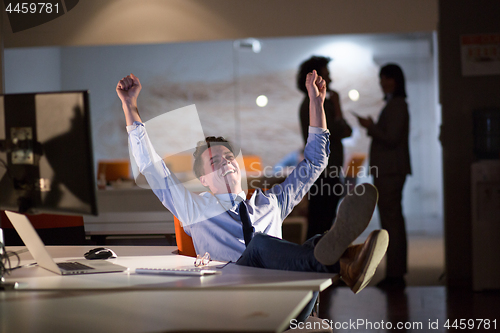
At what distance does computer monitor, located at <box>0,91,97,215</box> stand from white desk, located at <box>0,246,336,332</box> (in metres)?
0.18

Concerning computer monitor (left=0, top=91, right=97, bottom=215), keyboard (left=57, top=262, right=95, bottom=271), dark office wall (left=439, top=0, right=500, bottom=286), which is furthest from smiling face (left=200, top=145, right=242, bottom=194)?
dark office wall (left=439, top=0, right=500, bottom=286)

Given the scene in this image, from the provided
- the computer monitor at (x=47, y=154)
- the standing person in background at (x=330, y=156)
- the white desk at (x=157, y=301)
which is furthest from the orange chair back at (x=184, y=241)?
the standing person in background at (x=330, y=156)

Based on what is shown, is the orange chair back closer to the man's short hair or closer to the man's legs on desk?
the man's short hair

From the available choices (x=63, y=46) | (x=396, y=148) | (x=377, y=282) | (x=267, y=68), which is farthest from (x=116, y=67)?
(x=377, y=282)

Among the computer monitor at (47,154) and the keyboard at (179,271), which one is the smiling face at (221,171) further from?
the computer monitor at (47,154)

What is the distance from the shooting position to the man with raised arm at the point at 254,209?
114 centimetres

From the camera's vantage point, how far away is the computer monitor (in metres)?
1.09

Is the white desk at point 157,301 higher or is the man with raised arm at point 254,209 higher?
the man with raised arm at point 254,209

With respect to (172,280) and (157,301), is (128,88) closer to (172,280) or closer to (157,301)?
(172,280)

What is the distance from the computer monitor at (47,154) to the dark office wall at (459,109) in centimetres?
291

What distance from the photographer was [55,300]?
3.24 feet

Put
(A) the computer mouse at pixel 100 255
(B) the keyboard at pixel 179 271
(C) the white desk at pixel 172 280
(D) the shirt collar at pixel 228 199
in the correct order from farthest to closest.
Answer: (D) the shirt collar at pixel 228 199 < (A) the computer mouse at pixel 100 255 < (B) the keyboard at pixel 179 271 < (C) the white desk at pixel 172 280

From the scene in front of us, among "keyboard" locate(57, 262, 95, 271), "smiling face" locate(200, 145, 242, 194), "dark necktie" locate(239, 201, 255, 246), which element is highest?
"smiling face" locate(200, 145, 242, 194)

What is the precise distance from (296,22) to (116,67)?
4.63 feet
